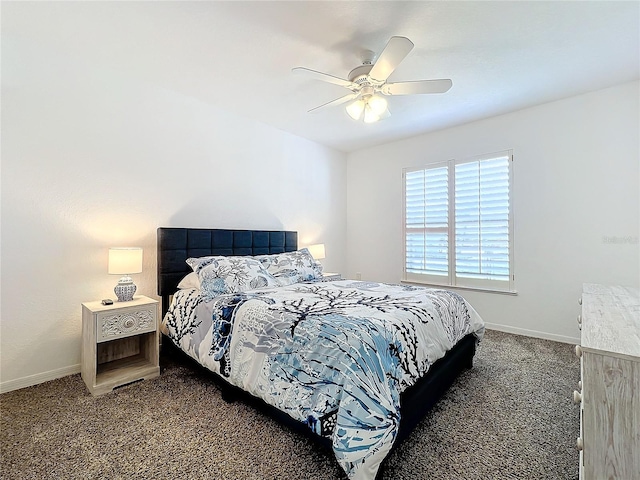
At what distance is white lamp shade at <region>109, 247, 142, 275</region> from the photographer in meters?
2.36

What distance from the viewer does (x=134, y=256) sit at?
2.43m

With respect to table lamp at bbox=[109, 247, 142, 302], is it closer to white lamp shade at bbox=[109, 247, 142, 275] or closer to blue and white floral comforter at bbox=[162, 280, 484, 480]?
white lamp shade at bbox=[109, 247, 142, 275]

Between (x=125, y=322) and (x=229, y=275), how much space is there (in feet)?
2.82

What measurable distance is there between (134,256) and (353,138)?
3346 millimetres

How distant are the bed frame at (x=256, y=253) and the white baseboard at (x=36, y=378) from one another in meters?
0.71

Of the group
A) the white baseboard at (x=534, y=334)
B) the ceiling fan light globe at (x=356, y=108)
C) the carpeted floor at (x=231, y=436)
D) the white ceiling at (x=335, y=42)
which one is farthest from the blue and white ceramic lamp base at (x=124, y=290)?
the white baseboard at (x=534, y=334)

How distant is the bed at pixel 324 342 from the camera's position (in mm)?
1336

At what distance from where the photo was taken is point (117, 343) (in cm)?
264

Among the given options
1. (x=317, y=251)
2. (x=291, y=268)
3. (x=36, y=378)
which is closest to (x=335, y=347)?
(x=291, y=268)

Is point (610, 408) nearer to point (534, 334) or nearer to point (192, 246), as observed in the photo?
point (534, 334)

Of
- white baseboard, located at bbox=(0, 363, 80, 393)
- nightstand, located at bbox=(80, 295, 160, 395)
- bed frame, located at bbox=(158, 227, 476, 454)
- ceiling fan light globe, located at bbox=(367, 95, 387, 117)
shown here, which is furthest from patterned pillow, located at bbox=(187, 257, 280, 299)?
ceiling fan light globe, located at bbox=(367, 95, 387, 117)

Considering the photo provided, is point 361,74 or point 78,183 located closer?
point 361,74

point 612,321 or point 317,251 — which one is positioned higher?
point 317,251

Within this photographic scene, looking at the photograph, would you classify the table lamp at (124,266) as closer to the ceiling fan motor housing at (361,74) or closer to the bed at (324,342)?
the bed at (324,342)
